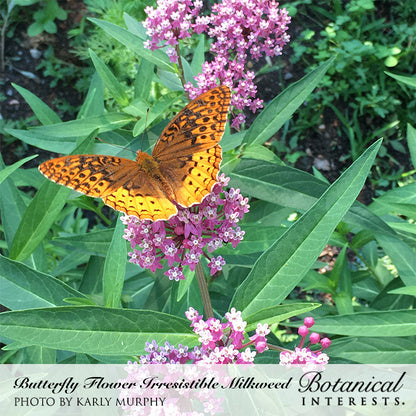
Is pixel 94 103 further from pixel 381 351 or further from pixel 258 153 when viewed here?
pixel 381 351

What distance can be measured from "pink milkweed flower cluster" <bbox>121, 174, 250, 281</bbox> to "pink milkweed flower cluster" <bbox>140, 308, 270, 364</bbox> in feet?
0.72

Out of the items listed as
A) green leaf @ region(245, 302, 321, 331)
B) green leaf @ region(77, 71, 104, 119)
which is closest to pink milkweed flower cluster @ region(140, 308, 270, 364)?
green leaf @ region(245, 302, 321, 331)

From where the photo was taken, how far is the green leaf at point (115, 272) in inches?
64.4

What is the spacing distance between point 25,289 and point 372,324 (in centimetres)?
109

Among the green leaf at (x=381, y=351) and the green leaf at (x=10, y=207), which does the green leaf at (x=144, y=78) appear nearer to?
the green leaf at (x=10, y=207)

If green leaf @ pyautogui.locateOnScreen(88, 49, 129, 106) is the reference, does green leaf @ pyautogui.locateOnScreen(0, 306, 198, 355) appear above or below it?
below

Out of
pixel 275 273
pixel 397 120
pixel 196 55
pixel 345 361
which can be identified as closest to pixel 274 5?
pixel 196 55

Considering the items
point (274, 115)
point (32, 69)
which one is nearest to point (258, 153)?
point (274, 115)

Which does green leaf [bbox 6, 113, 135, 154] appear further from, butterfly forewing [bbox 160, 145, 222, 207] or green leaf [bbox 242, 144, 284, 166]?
green leaf [bbox 242, 144, 284, 166]

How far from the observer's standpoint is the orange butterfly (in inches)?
61.9

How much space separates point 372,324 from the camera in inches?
63.8

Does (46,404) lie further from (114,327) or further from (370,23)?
(370,23)

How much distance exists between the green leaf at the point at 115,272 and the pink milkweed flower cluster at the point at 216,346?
0.88 feet

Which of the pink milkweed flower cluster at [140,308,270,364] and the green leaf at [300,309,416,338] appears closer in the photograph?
the pink milkweed flower cluster at [140,308,270,364]
